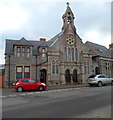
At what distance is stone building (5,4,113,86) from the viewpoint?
71.8ft

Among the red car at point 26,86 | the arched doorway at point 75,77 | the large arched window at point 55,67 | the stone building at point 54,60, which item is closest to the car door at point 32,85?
the red car at point 26,86

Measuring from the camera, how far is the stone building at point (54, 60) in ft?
71.8

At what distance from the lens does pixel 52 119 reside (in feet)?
18.9

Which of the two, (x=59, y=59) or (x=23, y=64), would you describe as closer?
(x=23, y=64)

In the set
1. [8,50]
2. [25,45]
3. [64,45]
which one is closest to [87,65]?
[64,45]

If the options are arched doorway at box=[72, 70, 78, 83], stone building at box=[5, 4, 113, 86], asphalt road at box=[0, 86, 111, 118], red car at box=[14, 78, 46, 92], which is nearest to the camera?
asphalt road at box=[0, 86, 111, 118]

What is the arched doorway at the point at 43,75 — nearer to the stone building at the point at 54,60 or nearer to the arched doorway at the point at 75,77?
the stone building at the point at 54,60

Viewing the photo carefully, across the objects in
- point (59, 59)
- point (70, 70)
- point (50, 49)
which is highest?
point (50, 49)

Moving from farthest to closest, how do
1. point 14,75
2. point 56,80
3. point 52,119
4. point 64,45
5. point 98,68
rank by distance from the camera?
Answer: point 98,68 < point 64,45 < point 56,80 < point 14,75 < point 52,119

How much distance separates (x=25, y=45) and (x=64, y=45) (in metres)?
6.90

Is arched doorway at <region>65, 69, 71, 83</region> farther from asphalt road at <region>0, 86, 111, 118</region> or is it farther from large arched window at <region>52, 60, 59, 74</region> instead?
asphalt road at <region>0, 86, 111, 118</region>

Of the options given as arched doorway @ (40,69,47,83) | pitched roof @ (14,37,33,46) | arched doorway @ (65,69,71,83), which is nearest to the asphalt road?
pitched roof @ (14,37,33,46)

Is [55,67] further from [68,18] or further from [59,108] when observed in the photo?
[59,108]

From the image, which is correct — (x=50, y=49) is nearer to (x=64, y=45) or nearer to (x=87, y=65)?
(x=64, y=45)
